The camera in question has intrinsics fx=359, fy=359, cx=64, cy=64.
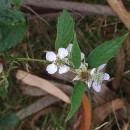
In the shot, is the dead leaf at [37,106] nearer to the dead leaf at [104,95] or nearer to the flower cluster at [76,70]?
the dead leaf at [104,95]

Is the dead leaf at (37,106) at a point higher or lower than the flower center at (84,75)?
lower

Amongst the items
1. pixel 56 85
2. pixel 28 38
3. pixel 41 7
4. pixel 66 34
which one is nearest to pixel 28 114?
pixel 56 85

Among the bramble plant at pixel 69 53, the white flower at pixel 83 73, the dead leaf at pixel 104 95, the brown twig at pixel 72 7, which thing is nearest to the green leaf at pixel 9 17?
the bramble plant at pixel 69 53

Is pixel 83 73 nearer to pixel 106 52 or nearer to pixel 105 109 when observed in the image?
pixel 106 52

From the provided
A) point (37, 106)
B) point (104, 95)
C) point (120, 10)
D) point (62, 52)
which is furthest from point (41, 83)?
point (62, 52)

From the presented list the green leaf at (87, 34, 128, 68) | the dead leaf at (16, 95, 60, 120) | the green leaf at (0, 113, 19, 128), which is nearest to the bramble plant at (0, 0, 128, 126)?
the green leaf at (87, 34, 128, 68)

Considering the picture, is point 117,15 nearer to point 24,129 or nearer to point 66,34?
point 66,34

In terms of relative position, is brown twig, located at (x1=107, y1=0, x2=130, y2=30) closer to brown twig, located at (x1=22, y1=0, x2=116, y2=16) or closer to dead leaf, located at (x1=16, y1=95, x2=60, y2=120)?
brown twig, located at (x1=22, y1=0, x2=116, y2=16)
